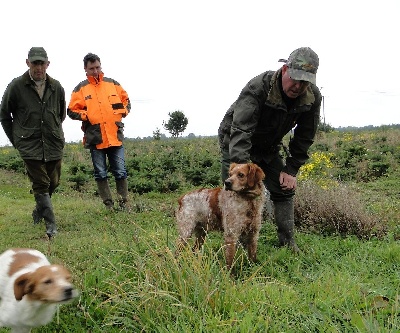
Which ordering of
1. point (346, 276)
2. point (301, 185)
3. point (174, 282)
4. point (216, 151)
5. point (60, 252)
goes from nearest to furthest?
point (174, 282), point (346, 276), point (60, 252), point (301, 185), point (216, 151)

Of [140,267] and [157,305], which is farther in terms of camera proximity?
[140,267]

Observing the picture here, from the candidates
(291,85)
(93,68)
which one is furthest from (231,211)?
(93,68)

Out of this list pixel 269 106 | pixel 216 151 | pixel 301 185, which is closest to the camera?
pixel 269 106

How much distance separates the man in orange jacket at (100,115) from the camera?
7945 mm

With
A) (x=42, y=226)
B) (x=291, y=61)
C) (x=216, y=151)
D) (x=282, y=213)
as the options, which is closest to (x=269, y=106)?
(x=291, y=61)

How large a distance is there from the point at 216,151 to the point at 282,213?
46.3 feet

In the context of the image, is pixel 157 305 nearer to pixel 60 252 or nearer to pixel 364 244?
pixel 60 252

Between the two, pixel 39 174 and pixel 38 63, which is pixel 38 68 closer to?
pixel 38 63

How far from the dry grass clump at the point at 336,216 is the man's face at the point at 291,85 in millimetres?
1977

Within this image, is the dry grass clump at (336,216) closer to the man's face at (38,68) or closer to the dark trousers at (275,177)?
the dark trousers at (275,177)

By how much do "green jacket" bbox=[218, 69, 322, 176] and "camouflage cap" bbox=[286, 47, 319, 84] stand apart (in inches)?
15.3

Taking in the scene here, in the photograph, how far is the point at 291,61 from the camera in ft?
14.8

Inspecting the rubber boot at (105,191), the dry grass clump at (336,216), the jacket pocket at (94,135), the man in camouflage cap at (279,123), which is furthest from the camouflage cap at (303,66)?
the rubber boot at (105,191)

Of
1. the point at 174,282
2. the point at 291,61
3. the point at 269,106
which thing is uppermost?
the point at 291,61
